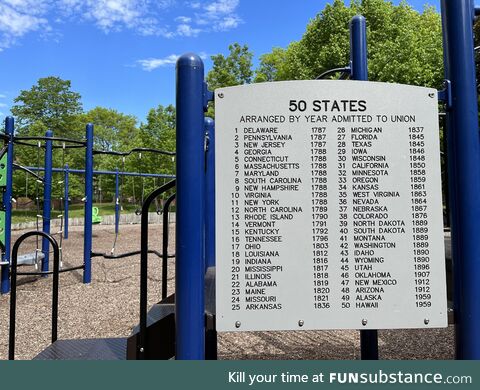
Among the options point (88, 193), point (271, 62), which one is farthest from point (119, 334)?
point (271, 62)

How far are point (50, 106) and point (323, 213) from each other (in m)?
42.5

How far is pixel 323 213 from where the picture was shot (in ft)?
6.14

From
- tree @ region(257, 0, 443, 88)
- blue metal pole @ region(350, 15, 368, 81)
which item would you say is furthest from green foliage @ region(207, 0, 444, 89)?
blue metal pole @ region(350, 15, 368, 81)

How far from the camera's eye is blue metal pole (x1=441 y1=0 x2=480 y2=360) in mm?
1894

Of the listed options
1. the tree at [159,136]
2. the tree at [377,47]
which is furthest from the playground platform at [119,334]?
the tree at [159,136]

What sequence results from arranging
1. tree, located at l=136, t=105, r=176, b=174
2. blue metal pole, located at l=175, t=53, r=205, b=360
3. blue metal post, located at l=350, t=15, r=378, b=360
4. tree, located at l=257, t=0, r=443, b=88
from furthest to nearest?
1. tree, located at l=136, t=105, r=176, b=174
2. tree, located at l=257, t=0, r=443, b=88
3. blue metal post, located at l=350, t=15, r=378, b=360
4. blue metal pole, located at l=175, t=53, r=205, b=360

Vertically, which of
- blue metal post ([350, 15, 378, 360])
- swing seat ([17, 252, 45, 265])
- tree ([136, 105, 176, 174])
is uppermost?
tree ([136, 105, 176, 174])

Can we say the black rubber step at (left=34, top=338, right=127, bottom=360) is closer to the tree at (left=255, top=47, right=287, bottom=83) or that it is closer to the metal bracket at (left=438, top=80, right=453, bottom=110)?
the metal bracket at (left=438, top=80, right=453, bottom=110)

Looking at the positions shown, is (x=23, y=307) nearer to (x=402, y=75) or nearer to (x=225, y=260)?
(x=225, y=260)

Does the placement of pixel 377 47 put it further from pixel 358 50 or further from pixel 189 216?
pixel 189 216

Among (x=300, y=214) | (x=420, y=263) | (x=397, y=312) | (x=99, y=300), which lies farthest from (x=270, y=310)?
(x=99, y=300)

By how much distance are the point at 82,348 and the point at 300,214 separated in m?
1.73

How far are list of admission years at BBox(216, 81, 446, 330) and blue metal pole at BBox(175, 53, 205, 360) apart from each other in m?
0.10

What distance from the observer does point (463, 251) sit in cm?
191
